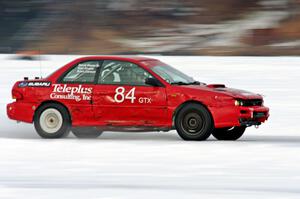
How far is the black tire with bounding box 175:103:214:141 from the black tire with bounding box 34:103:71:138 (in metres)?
1.90

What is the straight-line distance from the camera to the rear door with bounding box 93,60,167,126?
1371 cm

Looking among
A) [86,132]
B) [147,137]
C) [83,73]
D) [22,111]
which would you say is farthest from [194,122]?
[22,111]

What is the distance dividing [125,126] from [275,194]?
6153 millimetres

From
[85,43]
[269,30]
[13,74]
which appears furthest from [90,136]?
[85,43]

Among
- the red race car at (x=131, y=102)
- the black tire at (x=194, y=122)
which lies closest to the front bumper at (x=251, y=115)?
the red race car at (x=131, y=102)

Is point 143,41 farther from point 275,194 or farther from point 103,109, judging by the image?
point 275,194

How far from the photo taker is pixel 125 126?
13906 millimetres

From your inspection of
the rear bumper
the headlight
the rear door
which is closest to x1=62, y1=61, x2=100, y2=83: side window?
the rear door

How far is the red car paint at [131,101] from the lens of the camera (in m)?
13.4

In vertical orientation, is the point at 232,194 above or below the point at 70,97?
below

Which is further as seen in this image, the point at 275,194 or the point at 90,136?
the point at 90,136

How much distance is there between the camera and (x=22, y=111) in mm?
14398

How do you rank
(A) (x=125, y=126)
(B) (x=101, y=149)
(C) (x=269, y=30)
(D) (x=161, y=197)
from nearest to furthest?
(D) (x=161, y=197)
(B) (x=101, y=149)
(A) (x=125, y=126)
(C) (x=269, y=30)

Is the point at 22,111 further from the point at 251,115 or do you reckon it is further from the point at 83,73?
the point at 251,115
